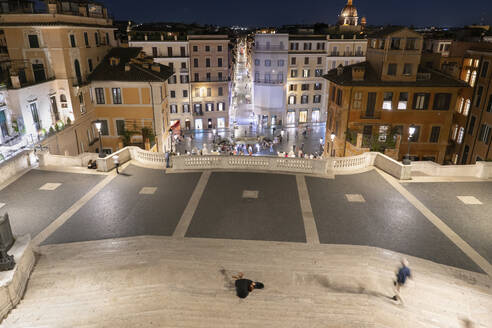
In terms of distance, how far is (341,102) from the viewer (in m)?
34.7

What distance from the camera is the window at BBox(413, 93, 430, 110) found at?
33906mm

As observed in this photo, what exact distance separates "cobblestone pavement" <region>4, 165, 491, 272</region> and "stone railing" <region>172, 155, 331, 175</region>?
0.93 meters

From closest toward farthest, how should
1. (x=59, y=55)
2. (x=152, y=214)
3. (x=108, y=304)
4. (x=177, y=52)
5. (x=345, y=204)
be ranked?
(x=108, y=304) → (x=152, y=214) → (x=345, y=204) → (x=59, y=55) → (x=177, y=52)

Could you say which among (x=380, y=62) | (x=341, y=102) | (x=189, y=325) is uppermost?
(x=380, y=62)

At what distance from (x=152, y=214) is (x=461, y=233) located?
583 inches

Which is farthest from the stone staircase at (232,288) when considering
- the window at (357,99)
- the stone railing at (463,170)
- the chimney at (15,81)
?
the window at (357,99)

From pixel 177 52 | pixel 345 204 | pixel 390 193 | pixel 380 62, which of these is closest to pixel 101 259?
pixel 345 204

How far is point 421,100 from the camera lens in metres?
34.0

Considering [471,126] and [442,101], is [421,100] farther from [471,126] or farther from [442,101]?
[471,126]

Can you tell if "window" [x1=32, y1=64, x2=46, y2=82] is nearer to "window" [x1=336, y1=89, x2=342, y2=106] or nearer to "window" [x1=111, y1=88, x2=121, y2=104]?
"window" [x1=111, y1=88, x2=121, y2=104]

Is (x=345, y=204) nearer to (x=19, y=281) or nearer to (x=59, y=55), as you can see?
(x=19, y=281)

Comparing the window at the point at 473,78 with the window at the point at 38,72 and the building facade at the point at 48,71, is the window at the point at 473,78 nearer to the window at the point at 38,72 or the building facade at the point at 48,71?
the building facade at the point at 48,71

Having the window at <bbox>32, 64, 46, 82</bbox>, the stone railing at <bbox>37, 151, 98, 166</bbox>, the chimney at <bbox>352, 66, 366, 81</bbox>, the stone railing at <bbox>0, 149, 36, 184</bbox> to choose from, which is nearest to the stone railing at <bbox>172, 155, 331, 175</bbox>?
the stone railing at <bbox>37, 151, 98, 166</bbox>

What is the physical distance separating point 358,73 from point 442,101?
872cm
